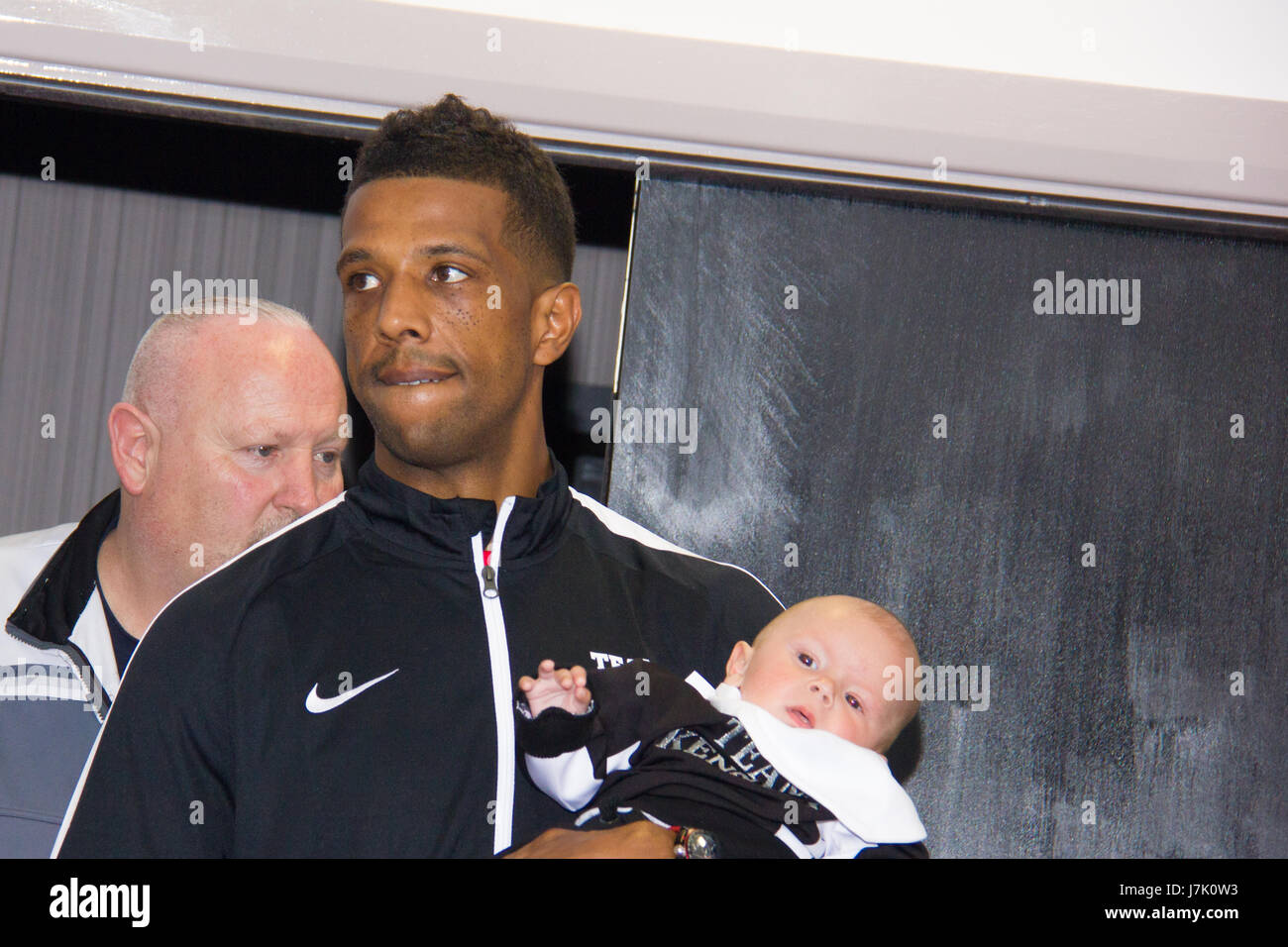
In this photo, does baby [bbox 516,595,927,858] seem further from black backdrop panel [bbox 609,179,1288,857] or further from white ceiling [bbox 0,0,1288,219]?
white ceiling [bbox 0,0,1288,219]

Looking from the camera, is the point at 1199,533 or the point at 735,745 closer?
the point at 735,745

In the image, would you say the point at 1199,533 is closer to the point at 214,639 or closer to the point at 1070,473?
the point at 1070,473

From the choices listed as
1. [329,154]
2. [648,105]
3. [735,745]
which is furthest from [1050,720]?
[329,154]

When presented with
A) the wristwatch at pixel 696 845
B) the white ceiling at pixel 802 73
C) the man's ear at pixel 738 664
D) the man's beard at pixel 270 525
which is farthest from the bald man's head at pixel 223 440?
the wristwatch at pixel 696 845

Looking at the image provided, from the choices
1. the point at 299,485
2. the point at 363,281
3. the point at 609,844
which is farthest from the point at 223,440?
the point at 609,844

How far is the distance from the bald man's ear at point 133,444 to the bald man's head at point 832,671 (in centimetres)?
82

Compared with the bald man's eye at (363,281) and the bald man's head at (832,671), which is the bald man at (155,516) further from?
the bald man's head at (832,671)

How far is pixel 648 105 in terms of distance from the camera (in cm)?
148

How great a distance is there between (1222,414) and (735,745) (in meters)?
0.90

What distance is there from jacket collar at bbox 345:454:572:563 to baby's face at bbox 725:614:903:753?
0.25 m

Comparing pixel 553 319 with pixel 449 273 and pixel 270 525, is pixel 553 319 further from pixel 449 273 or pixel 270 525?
pixel 270 525

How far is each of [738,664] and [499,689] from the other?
250 mm

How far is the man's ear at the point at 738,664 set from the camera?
1237 millimetres

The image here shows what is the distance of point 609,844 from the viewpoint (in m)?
1.06
